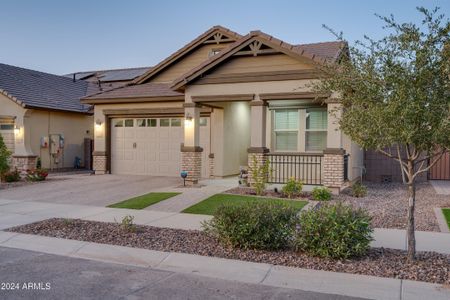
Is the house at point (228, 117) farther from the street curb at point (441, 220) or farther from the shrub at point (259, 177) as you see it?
the street curb at point (441, 220)

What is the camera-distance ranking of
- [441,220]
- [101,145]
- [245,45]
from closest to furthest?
[441,220], [245,45], [101,145]

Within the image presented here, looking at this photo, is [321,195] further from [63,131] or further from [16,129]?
[63,131]

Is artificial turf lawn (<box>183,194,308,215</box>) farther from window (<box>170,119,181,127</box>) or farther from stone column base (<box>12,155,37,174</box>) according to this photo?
stone column base (<box>12,155,37,174</box>)

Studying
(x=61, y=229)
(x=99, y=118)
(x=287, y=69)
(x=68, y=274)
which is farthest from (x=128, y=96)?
(x=68, y=274)

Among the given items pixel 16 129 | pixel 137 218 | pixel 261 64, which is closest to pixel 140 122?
pixel 16 129

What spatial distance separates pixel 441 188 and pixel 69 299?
47.0ft

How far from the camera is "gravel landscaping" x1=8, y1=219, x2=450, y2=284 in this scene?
578 cm

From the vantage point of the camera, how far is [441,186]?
15.9m

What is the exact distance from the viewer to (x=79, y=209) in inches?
424

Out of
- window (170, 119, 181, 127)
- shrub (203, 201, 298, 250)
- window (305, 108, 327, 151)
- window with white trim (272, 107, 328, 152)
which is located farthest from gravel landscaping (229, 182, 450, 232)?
window (170, 119, 181, 127)

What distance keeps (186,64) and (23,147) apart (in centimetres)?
831

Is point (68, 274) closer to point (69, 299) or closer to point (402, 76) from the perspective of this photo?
point (69, 299)

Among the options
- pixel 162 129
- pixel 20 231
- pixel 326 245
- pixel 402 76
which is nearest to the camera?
pixel 402 76

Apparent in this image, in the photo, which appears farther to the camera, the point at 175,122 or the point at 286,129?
the point at 175,122
